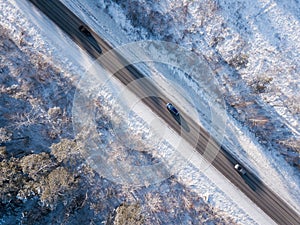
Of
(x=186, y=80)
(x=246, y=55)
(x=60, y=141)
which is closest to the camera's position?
(x=246, y=55)

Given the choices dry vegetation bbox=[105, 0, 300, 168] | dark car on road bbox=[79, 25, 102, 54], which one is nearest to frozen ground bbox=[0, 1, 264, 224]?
dark car on road bbox=[79, 25, 102, 54]

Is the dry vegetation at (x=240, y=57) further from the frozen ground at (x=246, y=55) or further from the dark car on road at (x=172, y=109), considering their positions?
the dark car on road at (x=172, y=109)

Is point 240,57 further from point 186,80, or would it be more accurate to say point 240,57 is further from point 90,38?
point 90,38

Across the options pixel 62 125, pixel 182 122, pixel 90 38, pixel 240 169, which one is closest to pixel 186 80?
pixel 182 122

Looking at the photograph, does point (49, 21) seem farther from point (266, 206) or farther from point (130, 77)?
point (266, 206)

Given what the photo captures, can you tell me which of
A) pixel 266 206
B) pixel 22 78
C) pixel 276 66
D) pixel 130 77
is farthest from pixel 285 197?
pixel 22 78

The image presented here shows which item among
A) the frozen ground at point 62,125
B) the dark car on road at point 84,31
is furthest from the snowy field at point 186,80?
the dark car on road at point 84,31
